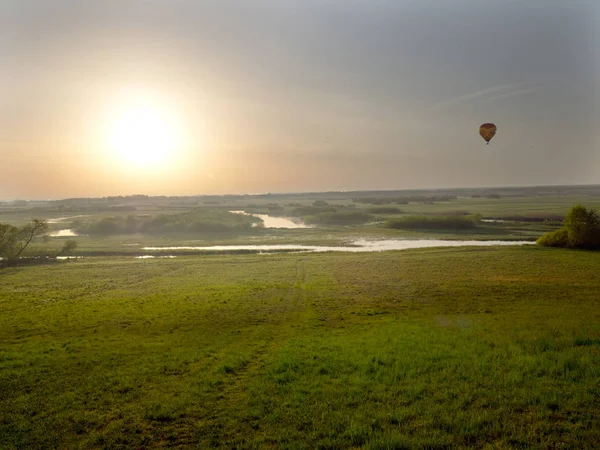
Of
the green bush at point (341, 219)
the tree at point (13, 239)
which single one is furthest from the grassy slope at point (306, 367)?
the green bush at point (341, 219)

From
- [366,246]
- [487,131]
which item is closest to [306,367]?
[487,131]

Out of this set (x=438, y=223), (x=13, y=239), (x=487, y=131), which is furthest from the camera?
(x=438, y=223)

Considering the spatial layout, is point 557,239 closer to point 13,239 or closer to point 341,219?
point 341,219

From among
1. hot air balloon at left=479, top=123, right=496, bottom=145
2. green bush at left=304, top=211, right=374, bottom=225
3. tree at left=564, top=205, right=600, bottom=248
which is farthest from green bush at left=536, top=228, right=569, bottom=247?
green bush at left=304, top=211, right=374, bottom=225

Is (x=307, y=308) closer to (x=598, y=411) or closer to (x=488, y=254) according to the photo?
(x=598, y=411)

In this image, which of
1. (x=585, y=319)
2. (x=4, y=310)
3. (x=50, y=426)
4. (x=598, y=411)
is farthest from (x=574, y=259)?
(x=4, y=310)

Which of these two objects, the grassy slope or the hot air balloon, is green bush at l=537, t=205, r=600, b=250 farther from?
the grassy slope
